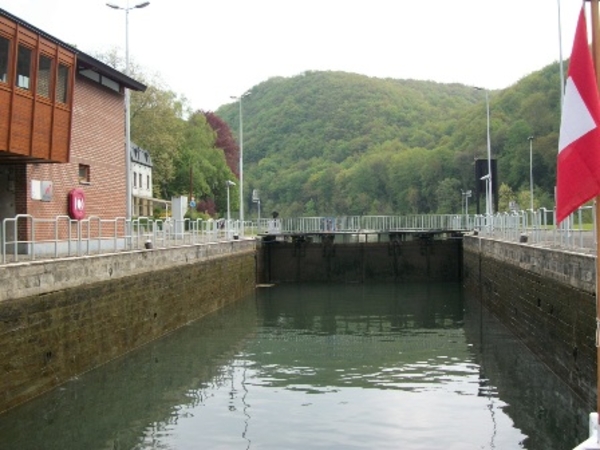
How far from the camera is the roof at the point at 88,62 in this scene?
17764 mm

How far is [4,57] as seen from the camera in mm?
17438

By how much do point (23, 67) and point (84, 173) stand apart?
6843 mm

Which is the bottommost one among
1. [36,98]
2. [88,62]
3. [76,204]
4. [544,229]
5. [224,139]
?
[544,229]

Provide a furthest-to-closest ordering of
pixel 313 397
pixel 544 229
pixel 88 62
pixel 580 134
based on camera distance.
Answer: pixel 88 62 → pixel 544 229 → pixel 313 397 → pixel 580 134

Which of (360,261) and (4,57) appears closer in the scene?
(4,57)

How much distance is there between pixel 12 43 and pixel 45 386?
7.63 metres

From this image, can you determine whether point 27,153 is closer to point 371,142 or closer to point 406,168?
point 406,168

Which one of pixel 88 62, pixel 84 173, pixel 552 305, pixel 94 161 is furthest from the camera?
pixel 94 161

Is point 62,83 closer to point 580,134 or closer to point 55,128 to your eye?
point 55,128

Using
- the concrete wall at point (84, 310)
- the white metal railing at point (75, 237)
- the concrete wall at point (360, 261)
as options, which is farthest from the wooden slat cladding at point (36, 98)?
the concrete wall at point (360, 261)

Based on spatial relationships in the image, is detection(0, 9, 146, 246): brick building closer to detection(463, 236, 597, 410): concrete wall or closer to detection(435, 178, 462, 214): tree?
detection(463, 236, 597, 410): concrete wall

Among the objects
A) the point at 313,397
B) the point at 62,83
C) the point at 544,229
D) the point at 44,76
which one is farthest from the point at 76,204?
the point at 544,229

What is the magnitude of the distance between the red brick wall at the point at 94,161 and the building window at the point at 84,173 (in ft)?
0.44

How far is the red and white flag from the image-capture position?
258 inches
